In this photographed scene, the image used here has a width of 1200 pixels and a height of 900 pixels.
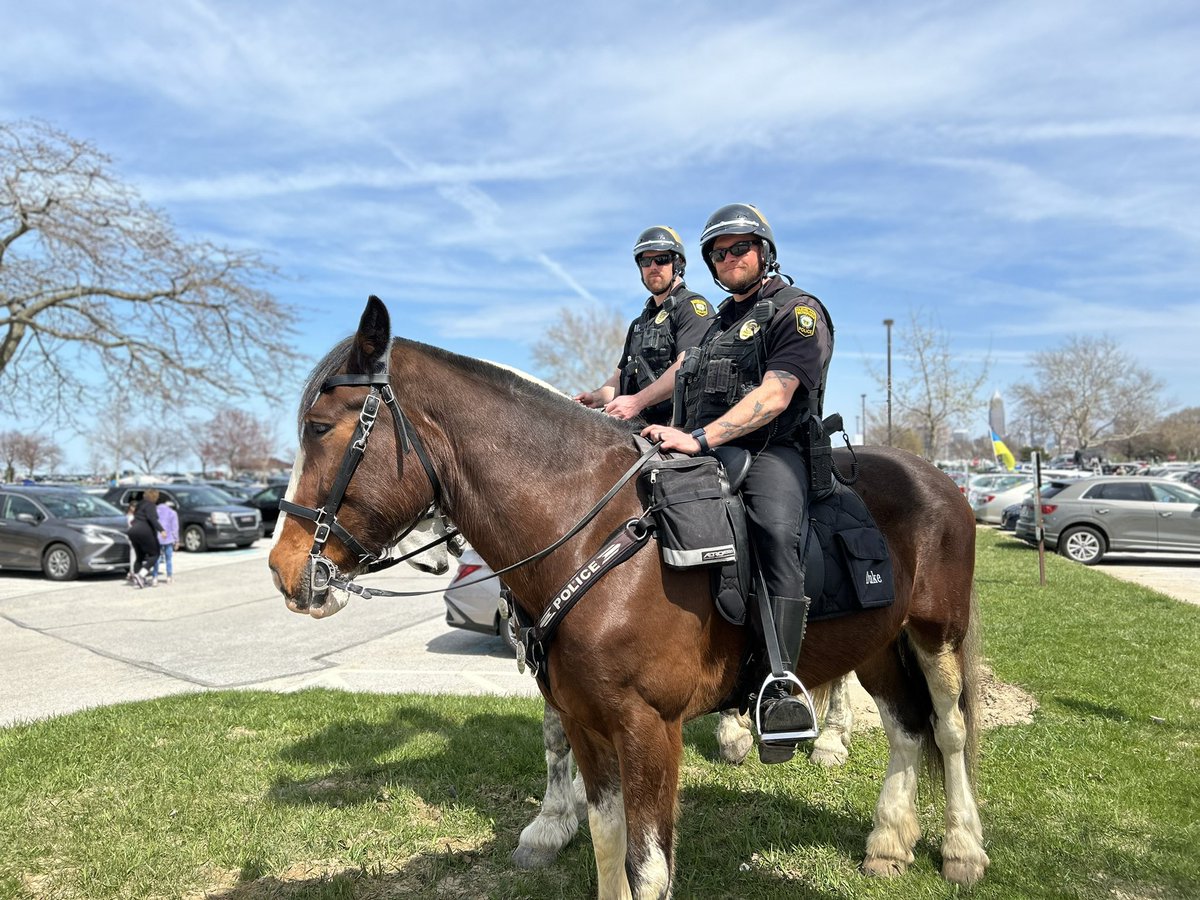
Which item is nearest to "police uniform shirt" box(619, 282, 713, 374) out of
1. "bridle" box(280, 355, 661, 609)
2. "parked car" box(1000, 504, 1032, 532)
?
"bridle" box(280, 355, 661, 609)

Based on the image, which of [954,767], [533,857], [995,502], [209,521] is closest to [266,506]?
[209,521]

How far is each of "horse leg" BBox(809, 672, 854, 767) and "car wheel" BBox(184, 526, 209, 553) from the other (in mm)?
21075

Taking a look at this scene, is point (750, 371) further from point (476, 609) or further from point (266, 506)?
point (266, 506)

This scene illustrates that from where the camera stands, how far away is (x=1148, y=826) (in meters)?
4.20

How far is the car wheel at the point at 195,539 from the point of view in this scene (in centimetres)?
2231

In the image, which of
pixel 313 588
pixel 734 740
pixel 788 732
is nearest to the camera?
pixel 313 588

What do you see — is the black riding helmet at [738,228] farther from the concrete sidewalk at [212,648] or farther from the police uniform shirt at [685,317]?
the concrete sidewalk at [212,648]

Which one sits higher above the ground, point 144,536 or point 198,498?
point 198,498

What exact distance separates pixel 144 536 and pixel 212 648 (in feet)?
20.9

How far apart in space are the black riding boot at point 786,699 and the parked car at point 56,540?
56.0 feet

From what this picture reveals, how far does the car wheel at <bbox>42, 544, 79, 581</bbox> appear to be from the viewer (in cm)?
1620

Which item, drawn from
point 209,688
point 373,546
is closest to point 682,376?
point 373,546

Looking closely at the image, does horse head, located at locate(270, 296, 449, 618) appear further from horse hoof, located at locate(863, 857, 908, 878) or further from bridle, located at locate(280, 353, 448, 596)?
horse hoof, located at locate(863, 857, 908, 878)

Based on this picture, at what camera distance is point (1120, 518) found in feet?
58.2
